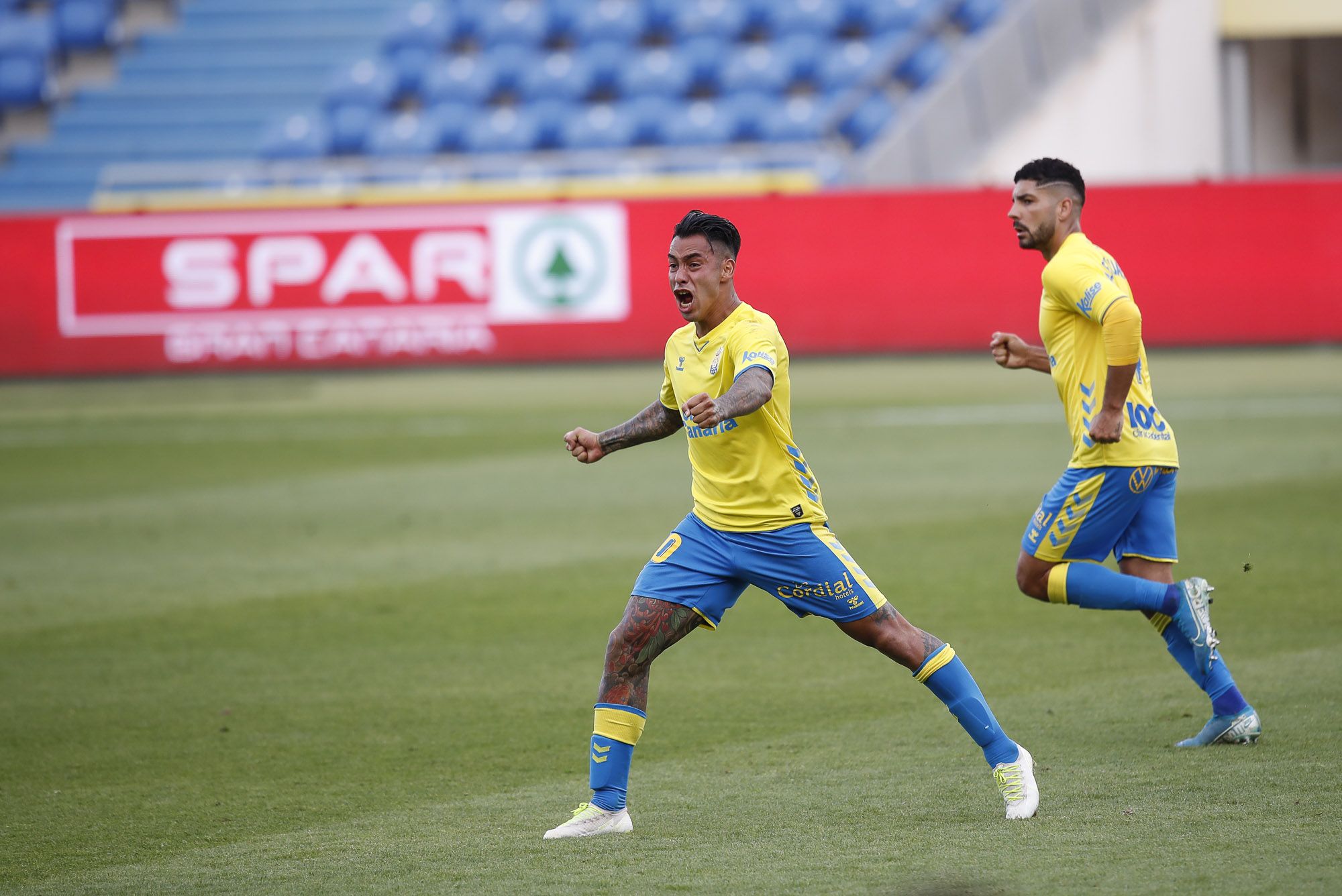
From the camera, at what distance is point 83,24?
29.7 m

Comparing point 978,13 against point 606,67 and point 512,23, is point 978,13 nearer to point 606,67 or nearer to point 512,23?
point 606,67

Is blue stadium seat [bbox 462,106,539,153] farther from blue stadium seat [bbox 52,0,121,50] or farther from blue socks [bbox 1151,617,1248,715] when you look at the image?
blue socks [bbox 1151,617,1248,715]

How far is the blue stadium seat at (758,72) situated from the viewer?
27578 millimetres

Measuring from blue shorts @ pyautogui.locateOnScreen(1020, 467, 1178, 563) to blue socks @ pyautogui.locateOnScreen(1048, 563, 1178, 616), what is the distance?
9cm

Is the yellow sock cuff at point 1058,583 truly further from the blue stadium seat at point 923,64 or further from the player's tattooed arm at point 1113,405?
the blue stadium seat at point 923,64

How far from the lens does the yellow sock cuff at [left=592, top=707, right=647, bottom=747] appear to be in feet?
16.9

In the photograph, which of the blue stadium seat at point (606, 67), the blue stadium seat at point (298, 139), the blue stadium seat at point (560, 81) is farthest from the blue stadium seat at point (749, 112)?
the blue stadium seat at point (298, 139)

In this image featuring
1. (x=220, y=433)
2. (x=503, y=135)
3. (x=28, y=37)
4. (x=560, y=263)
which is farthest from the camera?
(x=28, y=37)

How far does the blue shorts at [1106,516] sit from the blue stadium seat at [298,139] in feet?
76.1

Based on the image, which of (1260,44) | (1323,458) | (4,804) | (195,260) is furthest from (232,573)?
(1260,44)

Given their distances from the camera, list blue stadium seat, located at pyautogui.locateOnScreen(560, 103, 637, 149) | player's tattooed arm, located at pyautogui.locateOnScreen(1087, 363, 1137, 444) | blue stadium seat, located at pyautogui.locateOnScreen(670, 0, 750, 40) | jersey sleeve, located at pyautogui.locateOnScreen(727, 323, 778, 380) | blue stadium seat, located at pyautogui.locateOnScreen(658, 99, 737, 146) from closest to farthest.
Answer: jersey sleeve, located at pyautogui.locateOnScreen(727, 323, 778, 380) → player's tattooed arm, located at pyautogui.locateOnScreen(1087, 363, 1137, 444) → blue stadium seat, located at pyautogui.locateOnScreen(658, 99, 737, 146) → blue stadium seat, located at pyautogui.locateOnScreen(560, 103, 637, 149) → blue stadium seat, located at pyautogui.locateOnScreen(670, 0, 750, 40)

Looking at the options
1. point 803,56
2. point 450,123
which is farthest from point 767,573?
point 803,56

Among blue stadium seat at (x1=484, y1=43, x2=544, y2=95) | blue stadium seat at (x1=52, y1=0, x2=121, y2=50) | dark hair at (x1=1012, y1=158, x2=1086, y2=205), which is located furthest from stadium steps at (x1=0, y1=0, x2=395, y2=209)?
dark hair at (x1=1012, y1=158, x2=1086, y2=205)

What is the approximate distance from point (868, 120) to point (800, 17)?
3.62 m
